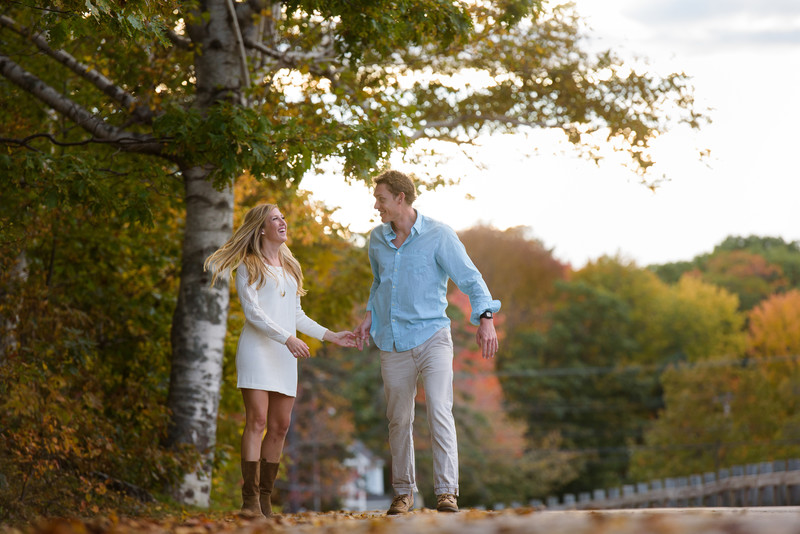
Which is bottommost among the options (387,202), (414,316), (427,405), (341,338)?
(427,405)

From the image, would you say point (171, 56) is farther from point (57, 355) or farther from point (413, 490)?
point (413, 490)

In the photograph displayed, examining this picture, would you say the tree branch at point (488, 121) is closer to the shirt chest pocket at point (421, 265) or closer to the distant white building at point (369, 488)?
the shirt chest pocket at point (421, 265)

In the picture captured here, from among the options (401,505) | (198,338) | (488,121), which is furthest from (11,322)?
(488,121)

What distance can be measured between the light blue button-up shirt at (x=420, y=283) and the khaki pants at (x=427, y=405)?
94 mm

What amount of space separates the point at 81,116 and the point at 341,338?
415 centimetres

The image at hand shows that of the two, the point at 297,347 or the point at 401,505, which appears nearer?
the point at 297,347

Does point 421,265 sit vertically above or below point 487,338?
above

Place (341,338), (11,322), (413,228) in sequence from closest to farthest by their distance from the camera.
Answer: (413,228) → (341,338) → (11,322)

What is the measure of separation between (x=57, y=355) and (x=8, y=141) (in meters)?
1.92

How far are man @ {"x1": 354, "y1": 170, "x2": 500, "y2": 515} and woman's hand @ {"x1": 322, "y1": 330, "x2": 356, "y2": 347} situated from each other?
11 cm

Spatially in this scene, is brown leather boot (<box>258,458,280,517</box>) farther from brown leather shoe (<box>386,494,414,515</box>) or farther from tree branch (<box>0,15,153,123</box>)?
tree branch (<box>0,15,153,123</box>)

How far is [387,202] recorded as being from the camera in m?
6.61

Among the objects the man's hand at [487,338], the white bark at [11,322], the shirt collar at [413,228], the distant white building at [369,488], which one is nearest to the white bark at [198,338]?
the white bark at [11,322]

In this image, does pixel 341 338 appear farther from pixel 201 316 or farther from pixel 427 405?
pixel 201 316
